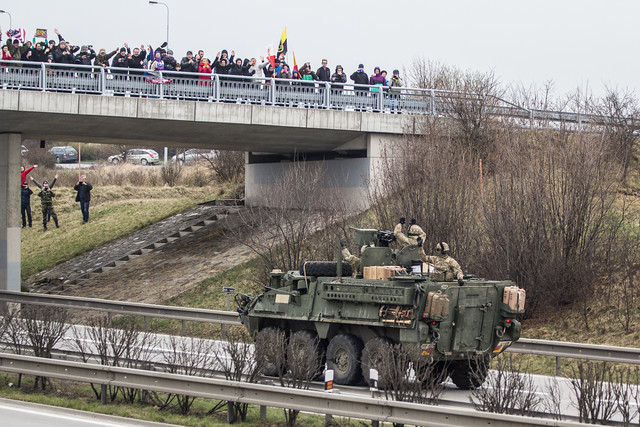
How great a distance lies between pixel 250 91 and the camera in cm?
2808

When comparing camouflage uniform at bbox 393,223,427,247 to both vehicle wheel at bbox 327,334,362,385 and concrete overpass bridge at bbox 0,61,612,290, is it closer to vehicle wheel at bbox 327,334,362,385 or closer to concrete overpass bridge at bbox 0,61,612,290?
vehicle wheel at bbox 327,334,362,385

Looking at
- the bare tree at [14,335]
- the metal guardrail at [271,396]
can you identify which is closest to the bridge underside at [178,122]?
the bare tree at [14,335]

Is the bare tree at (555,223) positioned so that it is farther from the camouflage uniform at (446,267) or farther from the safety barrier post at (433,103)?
the safety barrier post at (433,103)

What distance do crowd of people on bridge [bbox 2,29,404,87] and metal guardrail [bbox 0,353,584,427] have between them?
47.1ft

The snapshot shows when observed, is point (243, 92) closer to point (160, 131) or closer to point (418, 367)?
point (160, 131)

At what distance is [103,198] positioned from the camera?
45344 millimetres

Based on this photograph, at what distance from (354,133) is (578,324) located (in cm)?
1103

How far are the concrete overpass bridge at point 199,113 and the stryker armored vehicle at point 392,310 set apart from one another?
1041 centimetres

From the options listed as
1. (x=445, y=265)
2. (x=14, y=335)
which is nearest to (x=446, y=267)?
(x=445, y=265)

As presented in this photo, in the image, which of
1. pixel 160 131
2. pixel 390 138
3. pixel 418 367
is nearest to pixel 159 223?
pixel 160 131

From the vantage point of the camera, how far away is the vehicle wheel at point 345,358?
15281 mm

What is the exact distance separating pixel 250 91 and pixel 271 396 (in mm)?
17317

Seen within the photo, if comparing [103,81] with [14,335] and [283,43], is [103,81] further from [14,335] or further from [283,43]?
[14,335]

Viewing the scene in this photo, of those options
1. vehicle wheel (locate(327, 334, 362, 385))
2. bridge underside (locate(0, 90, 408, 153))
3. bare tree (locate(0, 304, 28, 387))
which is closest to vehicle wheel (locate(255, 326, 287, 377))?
vehicle wheel (locate(327, 334, 362, 385))
